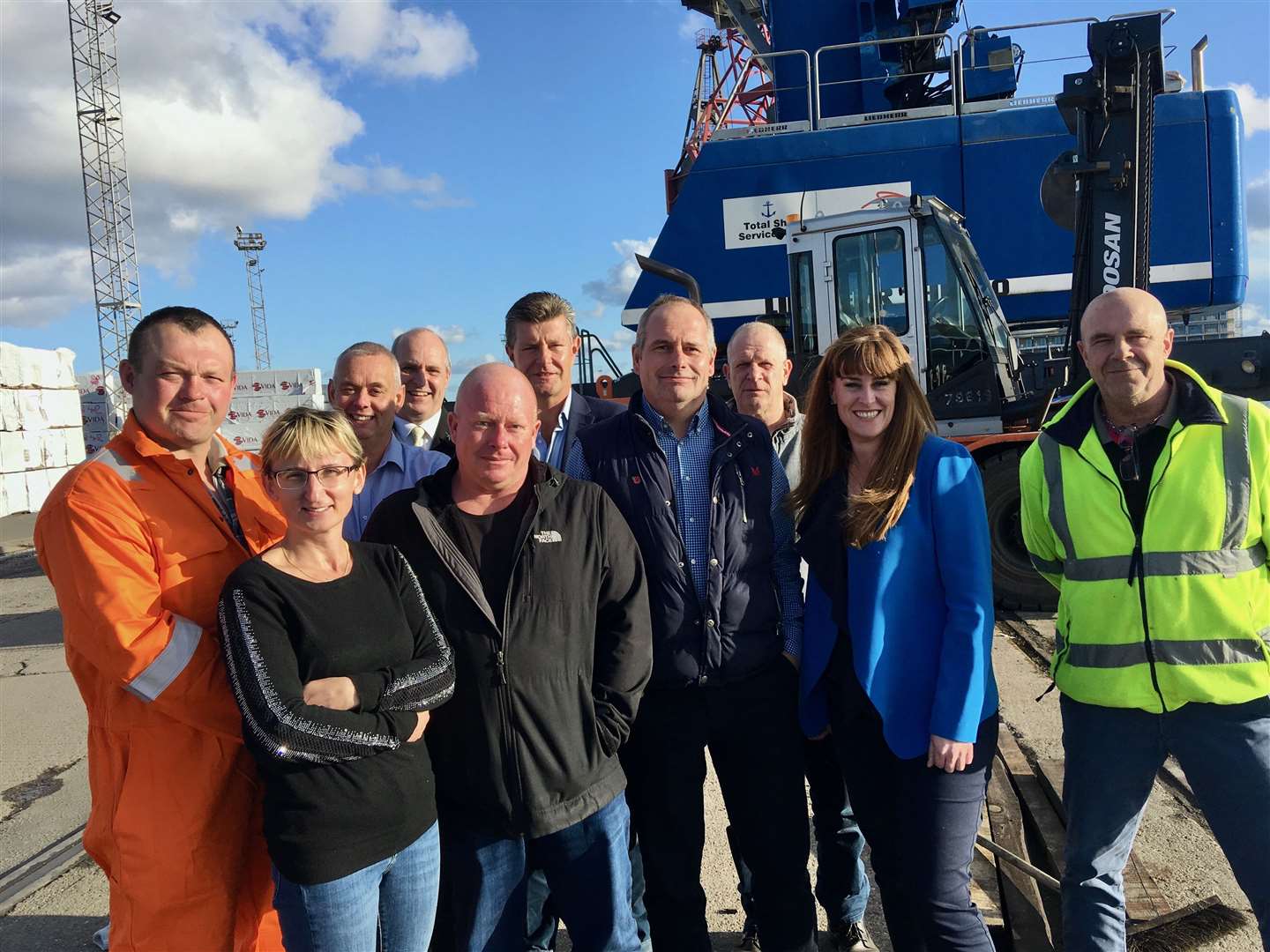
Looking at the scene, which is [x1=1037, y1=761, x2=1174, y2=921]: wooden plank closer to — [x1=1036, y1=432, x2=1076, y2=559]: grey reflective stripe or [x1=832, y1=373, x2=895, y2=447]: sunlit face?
[x1=1036, y1=432, x2=1076, y2=559]: grey reflective stripe

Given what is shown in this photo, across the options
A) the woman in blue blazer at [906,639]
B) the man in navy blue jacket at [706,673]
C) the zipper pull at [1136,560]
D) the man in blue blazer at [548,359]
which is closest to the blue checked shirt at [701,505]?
the man in navy blue jacket at [706,673]

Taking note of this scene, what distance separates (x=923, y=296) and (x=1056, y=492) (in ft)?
15.0

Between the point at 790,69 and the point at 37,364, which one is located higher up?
the point at 790,69

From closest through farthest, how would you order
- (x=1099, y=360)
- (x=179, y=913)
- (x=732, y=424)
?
(x=179, y=913) < (x=1099, y=360) < (x=732, y=424)

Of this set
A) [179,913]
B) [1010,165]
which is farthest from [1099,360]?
[1010,165]

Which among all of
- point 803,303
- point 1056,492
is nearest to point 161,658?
point 1056,492

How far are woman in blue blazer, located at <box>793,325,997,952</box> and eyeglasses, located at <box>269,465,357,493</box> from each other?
1334mm

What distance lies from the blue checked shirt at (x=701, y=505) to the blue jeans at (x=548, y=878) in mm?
737

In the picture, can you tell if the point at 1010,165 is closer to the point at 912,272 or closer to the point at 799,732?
the point at 912,272

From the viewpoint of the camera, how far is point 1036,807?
3705mm

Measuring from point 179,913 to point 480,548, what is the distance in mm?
1168

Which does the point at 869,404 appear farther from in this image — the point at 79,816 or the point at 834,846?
the point at 79,816

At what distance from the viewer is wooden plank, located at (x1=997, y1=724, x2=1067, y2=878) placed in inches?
132

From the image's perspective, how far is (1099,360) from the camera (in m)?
2.40
